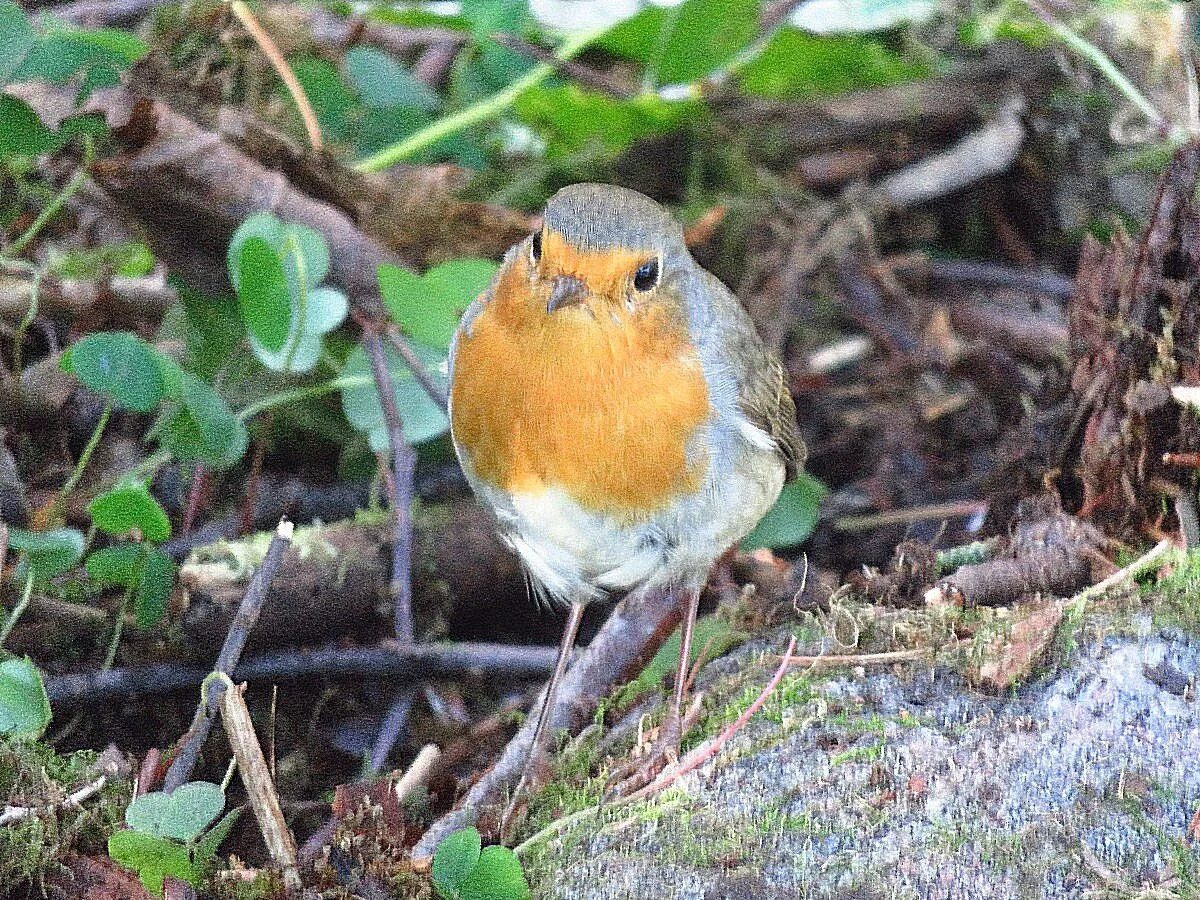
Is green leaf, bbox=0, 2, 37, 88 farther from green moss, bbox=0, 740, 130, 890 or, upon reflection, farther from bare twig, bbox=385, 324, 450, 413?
green moss, bbox=0, 740, 130, 890

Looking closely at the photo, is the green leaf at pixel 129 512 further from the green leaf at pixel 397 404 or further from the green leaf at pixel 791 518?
the green leaf at pixel 791 518


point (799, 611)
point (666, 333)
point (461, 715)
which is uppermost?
point (666, 333)

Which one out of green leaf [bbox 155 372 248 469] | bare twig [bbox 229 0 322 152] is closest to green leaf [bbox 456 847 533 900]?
green leaf [bbox 155 372 248 469]

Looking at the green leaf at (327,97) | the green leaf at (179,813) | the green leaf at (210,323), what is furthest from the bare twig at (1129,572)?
the green leaf at (327,97)

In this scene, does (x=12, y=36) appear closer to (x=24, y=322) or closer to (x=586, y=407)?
(x=24, y=322)

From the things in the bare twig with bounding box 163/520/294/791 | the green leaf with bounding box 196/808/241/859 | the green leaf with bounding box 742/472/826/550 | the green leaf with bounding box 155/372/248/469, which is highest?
the green leaf with bounding box 155/372/248/469

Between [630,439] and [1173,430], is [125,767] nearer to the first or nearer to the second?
[630,439]

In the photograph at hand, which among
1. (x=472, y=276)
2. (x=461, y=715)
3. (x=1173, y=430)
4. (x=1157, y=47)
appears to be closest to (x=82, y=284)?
(x=472, y=276)
